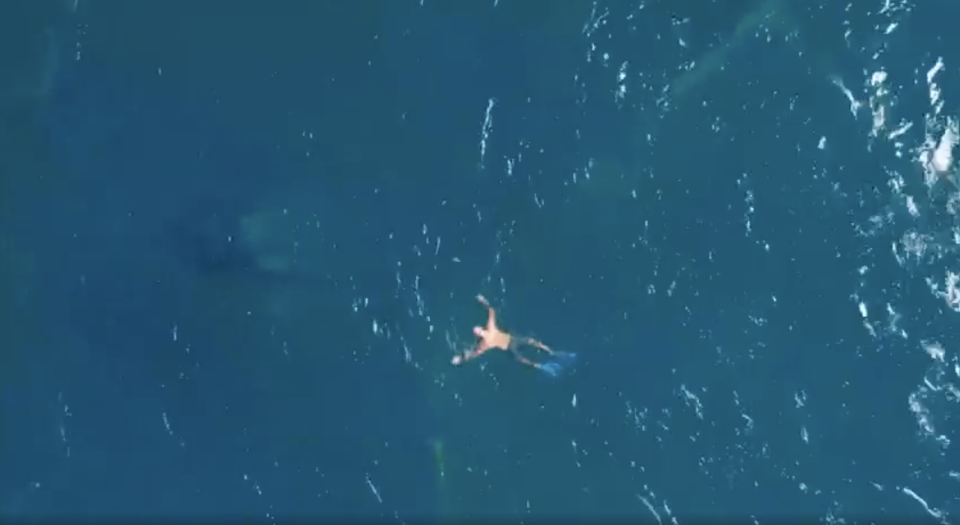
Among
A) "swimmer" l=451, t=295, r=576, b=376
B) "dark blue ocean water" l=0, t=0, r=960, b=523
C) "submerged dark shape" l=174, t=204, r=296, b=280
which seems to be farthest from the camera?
"submerged dark shape" l=174, t=204, r=296, b=280

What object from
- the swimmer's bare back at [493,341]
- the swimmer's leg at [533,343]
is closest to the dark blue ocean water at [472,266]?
the swimmer's bare back at [493,341]

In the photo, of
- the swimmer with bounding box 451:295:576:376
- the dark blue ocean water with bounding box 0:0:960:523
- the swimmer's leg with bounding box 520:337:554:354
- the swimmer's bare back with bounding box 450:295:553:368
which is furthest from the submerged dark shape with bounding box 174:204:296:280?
the swimmer's leg with bounding box 520:337:554:354

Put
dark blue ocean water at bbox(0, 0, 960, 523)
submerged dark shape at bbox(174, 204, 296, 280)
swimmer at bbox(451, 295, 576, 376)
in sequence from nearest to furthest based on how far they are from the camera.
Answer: dark blue ocean water at bbox(0, 0, 960, 523) → swimmer at bbox(451, 295, 576, 376) → submerged dark shape at bbox(174, 204, 296, 280)

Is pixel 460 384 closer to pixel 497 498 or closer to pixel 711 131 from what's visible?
pixel 497 498

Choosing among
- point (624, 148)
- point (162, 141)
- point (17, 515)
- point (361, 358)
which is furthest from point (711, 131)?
point (17, 515)

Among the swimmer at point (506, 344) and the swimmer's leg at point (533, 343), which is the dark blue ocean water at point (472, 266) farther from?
the swimmer's leg at point (533, 343)

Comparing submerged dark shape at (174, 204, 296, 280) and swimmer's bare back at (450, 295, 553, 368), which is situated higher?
submerged dark shape at (174, 204, 296, 280)

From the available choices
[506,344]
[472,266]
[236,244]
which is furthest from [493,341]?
[236,244]

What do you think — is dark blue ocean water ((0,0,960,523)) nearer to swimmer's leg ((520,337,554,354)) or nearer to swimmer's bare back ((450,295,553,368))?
swimmer's bare back ((450,295,553,368))
